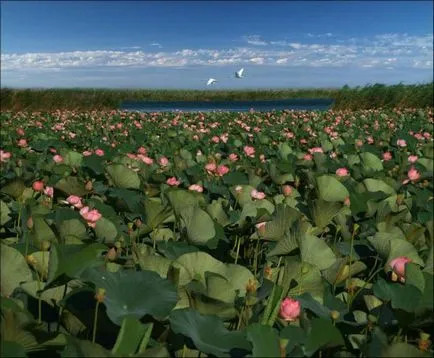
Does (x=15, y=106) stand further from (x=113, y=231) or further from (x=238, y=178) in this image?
(x=113, y=231)

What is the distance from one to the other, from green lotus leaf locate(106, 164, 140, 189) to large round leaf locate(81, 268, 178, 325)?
1397 mm

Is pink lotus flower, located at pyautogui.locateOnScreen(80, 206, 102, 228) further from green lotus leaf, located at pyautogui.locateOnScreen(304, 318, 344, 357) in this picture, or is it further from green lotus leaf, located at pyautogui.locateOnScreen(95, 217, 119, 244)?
green lotus leaf, located at pyautogui.locateOnScreen(304, 318, 344, 357)

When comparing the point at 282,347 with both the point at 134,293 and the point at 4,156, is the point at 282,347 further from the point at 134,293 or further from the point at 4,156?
the point at 4,156

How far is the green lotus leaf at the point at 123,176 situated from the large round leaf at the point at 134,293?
55.0 inches

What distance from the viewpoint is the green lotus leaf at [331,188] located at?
2.19 meters

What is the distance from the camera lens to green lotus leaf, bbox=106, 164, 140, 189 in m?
2.44

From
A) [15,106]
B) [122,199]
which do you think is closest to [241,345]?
[122,199]

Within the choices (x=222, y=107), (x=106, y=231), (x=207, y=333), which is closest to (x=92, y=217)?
(x=106, y=231)

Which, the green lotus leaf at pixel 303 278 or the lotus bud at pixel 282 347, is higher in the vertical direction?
the lotus bud at pixel 282 347

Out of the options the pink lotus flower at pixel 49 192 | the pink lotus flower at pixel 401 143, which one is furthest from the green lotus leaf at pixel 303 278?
the pink lotus flower at pixel 401 143

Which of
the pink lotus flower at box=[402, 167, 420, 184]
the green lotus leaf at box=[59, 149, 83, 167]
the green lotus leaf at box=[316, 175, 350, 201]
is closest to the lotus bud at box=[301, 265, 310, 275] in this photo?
the green lotus leaf at box=[316, 175, 350, 201]

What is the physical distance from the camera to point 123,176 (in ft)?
8.11

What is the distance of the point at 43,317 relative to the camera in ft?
3.61

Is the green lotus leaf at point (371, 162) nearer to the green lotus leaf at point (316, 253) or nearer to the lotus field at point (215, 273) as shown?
the lotus field at point (215, 273)
